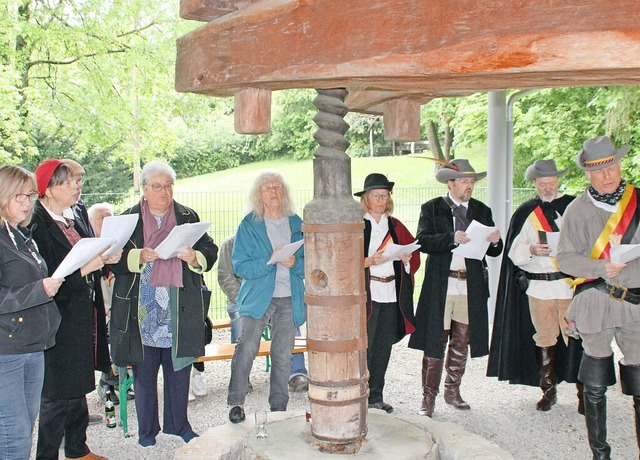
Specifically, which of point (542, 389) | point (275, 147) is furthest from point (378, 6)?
point (275, 147)

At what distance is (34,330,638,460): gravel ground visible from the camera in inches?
201

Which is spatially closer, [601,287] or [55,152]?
[601,287]

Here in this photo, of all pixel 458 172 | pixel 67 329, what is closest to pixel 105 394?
pixel 67 329

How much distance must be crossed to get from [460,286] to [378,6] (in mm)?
3280

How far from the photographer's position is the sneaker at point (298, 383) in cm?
645

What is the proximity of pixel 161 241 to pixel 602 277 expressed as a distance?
2.61 m

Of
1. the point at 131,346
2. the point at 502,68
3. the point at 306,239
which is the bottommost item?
the point at 131,346

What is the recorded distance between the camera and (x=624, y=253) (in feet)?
13.5

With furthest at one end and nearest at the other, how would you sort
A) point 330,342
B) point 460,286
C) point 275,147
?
point 275,147, point 460,286, point 330,342

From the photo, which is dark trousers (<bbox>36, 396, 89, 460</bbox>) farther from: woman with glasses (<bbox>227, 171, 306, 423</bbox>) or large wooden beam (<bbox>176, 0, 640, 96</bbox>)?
large wooden beam (<bbox>176, 0, 640, 96</bbox>)

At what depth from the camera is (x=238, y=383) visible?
5.10 meters

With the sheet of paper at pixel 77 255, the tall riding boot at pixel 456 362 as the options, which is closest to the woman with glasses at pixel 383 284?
the tall riding boot at pixel 456 362

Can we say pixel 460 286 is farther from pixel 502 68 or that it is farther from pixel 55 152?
pixel 55 152

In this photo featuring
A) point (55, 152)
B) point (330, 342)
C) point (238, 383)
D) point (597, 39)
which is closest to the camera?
point (597, 39)
